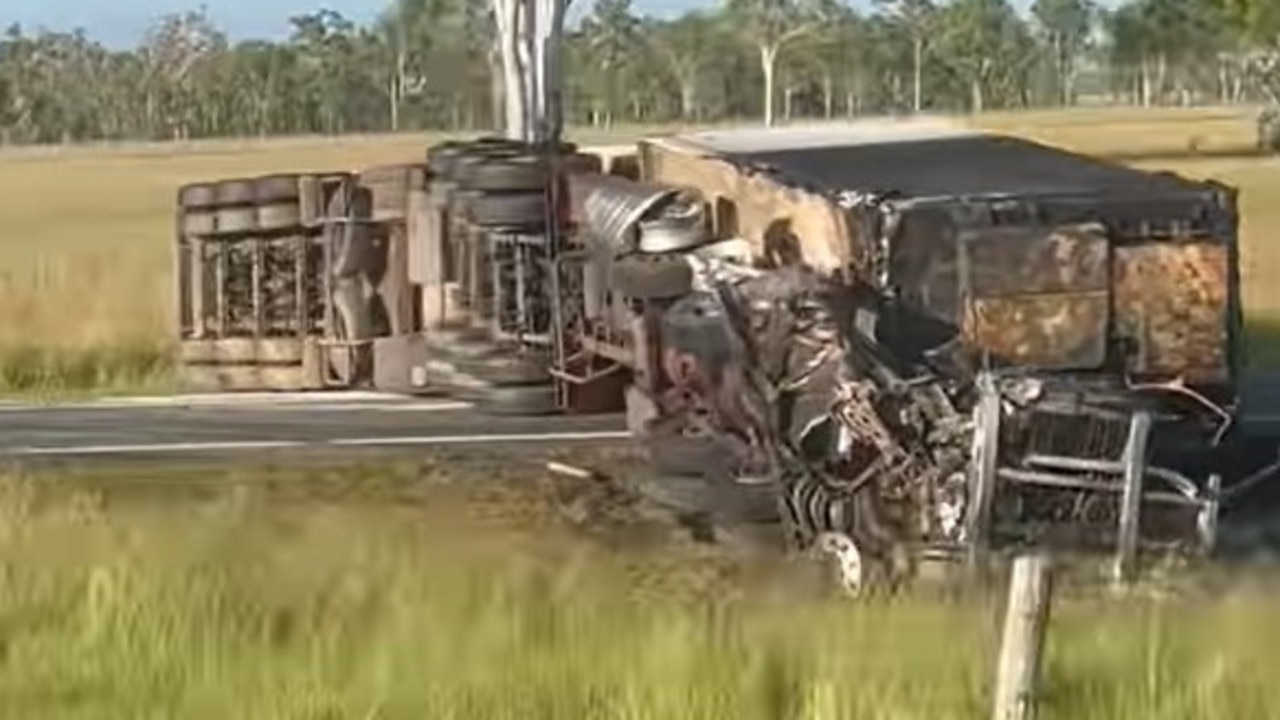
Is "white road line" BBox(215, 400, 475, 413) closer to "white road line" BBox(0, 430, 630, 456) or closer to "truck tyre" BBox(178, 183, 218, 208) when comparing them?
"white road line" BBox(0, 430, 630, 456)

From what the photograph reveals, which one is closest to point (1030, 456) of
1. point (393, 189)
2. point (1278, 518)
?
point (1278, 518)

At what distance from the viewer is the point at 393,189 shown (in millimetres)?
22734

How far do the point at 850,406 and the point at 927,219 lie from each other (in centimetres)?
143

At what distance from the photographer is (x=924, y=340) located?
537 inches

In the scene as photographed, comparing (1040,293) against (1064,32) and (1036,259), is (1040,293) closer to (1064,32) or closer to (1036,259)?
(1036,259)

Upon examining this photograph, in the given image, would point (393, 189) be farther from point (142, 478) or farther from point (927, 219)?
point (927, 219)

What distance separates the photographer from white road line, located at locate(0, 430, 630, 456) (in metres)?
18.5

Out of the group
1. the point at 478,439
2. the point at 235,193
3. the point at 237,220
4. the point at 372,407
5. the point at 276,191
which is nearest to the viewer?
the point at 478,439

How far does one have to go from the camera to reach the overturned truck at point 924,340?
12242mm

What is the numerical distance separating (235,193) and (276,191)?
573mm

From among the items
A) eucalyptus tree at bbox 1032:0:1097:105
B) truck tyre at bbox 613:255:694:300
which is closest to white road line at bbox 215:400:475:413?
truck tyre at bbox 613:255:694:300

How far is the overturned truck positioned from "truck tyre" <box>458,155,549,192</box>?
161 centimetres

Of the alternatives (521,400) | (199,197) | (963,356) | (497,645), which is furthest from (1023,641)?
(199,197)

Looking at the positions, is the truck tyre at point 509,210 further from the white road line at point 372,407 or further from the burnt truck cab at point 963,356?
the burnt truck cab at point 963,356
